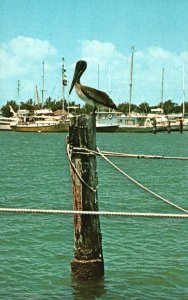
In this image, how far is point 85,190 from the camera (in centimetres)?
823

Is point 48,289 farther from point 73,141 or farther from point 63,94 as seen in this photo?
point 63,94

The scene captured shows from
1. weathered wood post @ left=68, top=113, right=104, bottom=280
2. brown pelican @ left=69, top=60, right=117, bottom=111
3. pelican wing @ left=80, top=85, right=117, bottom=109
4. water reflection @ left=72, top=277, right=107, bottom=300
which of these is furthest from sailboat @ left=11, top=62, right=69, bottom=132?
weathered wood post @ left=68, top=113, right=104, bottom=280

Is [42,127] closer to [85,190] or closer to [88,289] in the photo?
[88,289]

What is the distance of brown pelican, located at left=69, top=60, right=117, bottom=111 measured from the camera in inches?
338

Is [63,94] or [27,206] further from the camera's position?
[63,94]

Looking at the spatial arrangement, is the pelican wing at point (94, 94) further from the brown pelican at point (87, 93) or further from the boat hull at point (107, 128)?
the boat hull at point (107, 128)

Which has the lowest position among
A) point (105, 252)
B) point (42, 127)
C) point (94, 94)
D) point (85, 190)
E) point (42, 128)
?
point (105, 252)

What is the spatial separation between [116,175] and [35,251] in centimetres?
1944

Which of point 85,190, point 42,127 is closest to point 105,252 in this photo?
point 85,190

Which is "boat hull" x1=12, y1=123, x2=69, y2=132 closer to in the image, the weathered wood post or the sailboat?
the sailboat

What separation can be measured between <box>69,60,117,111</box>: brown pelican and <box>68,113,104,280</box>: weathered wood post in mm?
559

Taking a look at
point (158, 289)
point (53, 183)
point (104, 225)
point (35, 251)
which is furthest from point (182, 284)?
point (53, 183)

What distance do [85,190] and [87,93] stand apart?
4.63 ft

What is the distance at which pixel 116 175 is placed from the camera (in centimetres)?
3133
